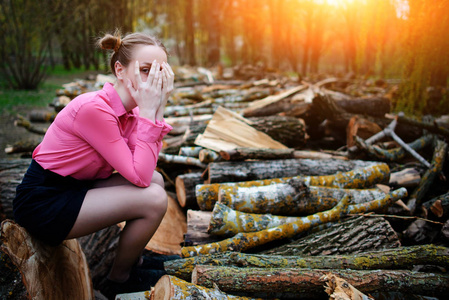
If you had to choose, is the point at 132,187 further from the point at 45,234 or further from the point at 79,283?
the point at 79,283

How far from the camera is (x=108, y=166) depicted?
2.02m

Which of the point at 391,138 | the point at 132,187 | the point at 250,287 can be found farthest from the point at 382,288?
the point at 391,138

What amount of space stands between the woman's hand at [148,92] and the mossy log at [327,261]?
37.8 inches

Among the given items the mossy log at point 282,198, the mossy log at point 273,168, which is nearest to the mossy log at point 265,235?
the mossy log at point 282,198

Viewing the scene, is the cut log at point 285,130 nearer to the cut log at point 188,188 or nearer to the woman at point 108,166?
the cut log at point 188,188

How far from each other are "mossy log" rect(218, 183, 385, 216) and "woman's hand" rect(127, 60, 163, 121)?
0.98 meters

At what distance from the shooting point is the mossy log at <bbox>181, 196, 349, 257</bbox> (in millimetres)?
2113

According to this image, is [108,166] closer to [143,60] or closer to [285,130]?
[143,60]

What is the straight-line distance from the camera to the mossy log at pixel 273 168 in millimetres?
2912

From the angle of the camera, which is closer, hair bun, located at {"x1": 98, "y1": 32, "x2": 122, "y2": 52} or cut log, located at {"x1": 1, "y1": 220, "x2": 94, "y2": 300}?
cut log, located at {"x1": 1, "y1": 220, "x2": 94, "y2": 300}

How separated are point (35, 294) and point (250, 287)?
112cm

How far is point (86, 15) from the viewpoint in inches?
683

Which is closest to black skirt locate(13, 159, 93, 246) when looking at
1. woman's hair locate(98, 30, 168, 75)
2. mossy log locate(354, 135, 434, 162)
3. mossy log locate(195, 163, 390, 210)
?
woman's hair locate(98, 30, 168, 75)

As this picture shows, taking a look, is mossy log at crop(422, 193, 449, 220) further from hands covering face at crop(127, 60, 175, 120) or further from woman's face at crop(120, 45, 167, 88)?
woman's face at crop(120, 45, 167, 88)
